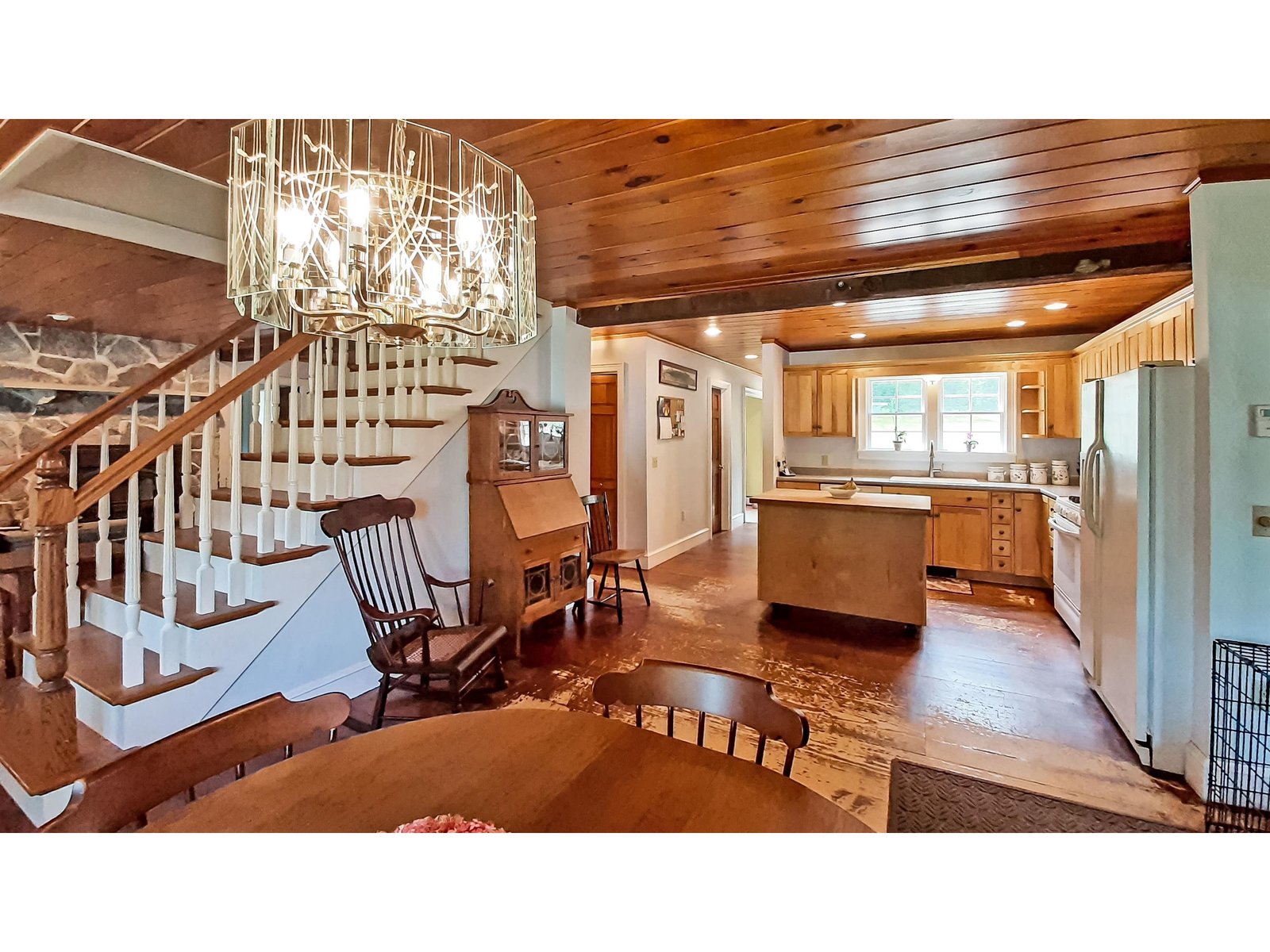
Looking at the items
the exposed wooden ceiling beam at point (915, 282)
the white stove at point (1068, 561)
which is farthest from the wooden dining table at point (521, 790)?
the white stove at point (1068, 561)

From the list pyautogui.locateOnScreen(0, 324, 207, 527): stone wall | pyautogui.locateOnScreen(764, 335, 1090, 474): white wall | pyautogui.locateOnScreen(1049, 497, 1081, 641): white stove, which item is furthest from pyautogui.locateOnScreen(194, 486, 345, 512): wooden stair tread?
pyautogui.locateOnScreen(764, 335, 1090, 474): white wall

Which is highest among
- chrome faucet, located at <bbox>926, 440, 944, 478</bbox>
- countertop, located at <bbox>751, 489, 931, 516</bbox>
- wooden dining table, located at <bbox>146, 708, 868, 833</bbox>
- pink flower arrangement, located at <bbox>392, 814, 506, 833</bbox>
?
chrome faucet, located at <bbox>926, 440, 944, 478</bbox>

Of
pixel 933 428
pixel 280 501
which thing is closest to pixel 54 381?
pixel 280 501

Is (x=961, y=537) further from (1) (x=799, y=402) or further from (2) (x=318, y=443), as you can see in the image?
(2) (x=318, y=443)

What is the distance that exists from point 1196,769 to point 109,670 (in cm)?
411

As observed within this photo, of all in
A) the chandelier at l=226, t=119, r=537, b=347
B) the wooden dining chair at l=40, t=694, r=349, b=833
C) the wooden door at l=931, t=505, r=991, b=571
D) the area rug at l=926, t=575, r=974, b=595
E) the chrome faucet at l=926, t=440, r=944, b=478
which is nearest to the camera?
the wooden dining chair at l=40, t=694, r=349, b=833

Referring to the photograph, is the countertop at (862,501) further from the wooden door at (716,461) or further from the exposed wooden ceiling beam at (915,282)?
the wooden door at (716,461)

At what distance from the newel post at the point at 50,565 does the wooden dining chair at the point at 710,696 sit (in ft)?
5.72

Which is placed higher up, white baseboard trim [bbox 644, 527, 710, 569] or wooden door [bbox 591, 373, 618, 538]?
wooden door [bbox 591, 373, 618, 538]

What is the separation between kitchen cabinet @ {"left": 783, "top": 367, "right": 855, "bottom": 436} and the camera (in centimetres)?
559

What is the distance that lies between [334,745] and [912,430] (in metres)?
5.85

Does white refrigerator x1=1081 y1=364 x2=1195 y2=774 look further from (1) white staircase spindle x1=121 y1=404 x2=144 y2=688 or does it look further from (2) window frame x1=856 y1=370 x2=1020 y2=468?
(1) white staircase spindle x1=121 y1=404 x2=144 y2=688
